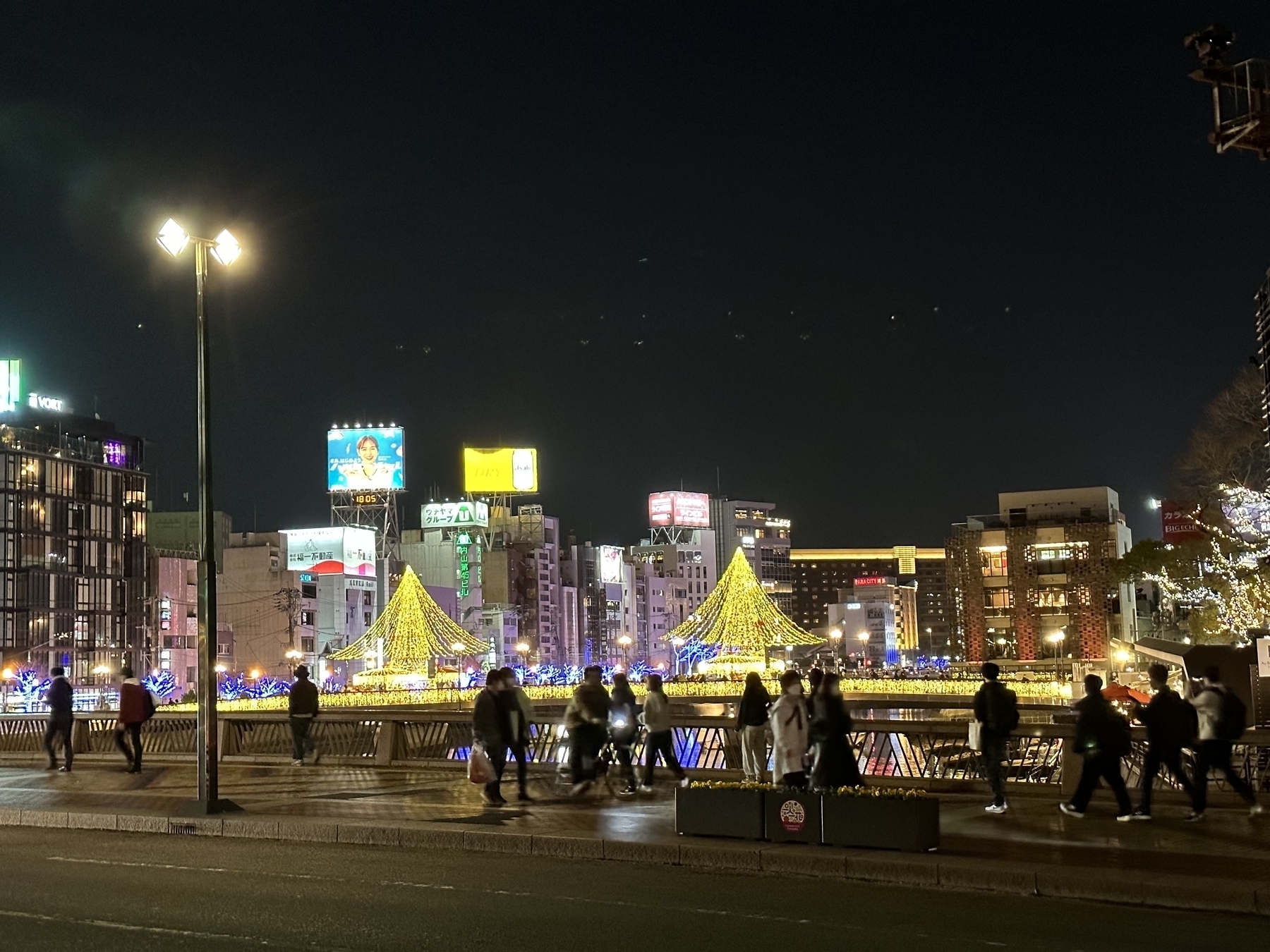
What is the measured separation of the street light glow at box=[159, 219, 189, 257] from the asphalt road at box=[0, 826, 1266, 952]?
7413 mm

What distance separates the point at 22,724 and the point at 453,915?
23.4 meters

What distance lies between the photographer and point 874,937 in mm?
9930

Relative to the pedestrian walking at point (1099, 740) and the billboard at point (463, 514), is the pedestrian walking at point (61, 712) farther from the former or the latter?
the billboard at point (463, 514)

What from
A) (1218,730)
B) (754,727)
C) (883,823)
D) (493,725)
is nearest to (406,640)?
(493,725)

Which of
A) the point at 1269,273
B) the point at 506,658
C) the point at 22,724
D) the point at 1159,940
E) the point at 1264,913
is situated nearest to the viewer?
the point at 1159,940

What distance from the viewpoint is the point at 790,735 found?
54.1 ft

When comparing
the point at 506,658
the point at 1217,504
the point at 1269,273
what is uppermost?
the point at 1269,273

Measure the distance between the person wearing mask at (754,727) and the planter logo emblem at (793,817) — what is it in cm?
432

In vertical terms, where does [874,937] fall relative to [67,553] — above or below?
below

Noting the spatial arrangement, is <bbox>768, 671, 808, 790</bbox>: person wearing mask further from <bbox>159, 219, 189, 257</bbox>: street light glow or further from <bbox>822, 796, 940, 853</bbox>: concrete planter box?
<bbox>159, 219, 189, 257</bbox>: street light glow

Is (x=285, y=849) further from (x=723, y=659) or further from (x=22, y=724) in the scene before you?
(x=723, y=659)

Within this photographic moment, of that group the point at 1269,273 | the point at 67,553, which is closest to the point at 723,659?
the point at 1269,273

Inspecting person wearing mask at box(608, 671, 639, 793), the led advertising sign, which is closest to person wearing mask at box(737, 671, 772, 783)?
person wearing mask at box(608, 671, 639, 793)

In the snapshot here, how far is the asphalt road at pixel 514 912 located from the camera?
9.80m
